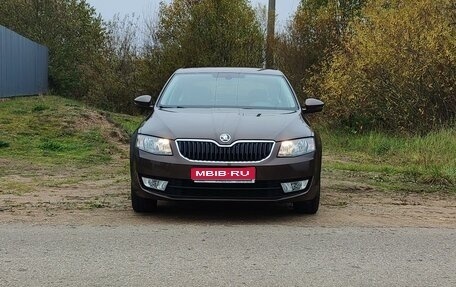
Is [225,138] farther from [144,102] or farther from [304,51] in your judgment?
[304,51]

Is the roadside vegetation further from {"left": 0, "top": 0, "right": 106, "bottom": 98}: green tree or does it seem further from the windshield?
{"left": 0, "top": 0, "right": 106, "bottom": 98}: green tree

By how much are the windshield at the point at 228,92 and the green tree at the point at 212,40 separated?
52.2 ft

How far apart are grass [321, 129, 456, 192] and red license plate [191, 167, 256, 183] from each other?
3903mm

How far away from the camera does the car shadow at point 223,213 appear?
6539 mm

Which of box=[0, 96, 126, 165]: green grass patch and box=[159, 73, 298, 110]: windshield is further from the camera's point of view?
box=[0, 96, 126, 165]: green grass patch

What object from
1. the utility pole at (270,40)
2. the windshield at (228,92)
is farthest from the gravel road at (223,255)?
the utility pole at (270,40)

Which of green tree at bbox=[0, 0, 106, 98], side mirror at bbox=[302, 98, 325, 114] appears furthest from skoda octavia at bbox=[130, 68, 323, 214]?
green tree at bbox=[0, 0, 106, 98]

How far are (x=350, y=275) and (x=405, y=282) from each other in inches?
15.3

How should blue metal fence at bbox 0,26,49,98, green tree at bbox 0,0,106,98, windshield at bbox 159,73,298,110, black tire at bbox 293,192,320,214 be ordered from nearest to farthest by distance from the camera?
1. black tire at bbox 293,192,320,214
2. windshield at bbox 159,73,298,110
3. blue metal fence at bbox 0,26,49,98
4. green tree at bbox 0,0,106,98

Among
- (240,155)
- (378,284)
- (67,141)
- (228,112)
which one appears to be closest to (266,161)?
(240,155)

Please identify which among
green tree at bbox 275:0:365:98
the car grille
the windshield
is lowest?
the car grille

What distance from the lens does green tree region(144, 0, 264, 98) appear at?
24.2 metres

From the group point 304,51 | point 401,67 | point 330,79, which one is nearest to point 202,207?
point 401,67

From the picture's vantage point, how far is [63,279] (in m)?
4.47
